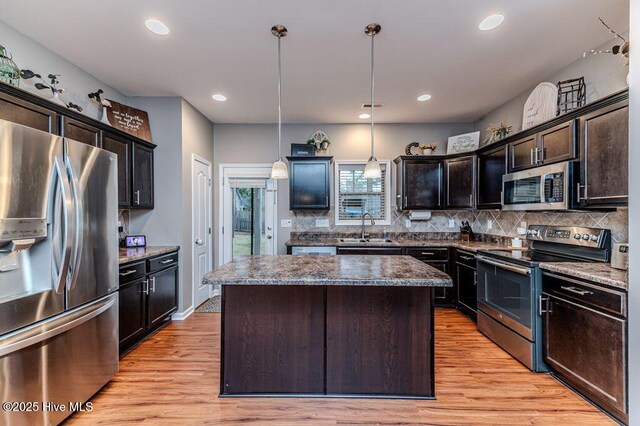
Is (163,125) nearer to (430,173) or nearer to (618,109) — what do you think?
(430,173)

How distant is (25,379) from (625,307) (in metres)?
3.46

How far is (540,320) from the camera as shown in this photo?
2510 mm

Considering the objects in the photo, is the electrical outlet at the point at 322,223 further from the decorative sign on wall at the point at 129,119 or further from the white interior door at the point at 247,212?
the decorative sign on wall at the point at 129,119

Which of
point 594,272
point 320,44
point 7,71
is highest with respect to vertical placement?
point 320,44

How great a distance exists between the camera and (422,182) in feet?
14.5

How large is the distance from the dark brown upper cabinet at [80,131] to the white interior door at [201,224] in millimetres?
1277

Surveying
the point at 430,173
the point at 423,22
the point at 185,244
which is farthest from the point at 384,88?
the point at 185,244

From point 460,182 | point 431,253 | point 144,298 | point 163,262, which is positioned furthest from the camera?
point 460,182

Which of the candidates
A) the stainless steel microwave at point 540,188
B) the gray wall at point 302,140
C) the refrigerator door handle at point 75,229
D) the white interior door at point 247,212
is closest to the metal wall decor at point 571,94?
the stainless steel microwave at point 540,188

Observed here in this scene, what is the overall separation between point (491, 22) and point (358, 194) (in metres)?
2.87

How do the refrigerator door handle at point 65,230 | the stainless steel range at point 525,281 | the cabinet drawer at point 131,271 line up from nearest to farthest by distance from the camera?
the refrigerator door handle at point 65,230 < the stainless steel range at point 525,281 < the cabinet drawer at point 131,271

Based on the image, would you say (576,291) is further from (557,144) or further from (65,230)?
(65,230)

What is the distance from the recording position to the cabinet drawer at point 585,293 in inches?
74.2

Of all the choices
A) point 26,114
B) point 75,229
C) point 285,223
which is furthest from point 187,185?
point 75,229
